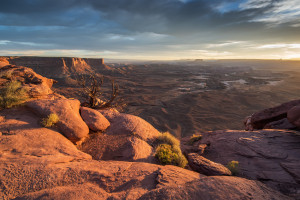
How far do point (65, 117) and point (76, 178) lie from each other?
9.25ft

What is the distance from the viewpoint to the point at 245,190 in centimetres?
348

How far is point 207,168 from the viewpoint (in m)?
4.85

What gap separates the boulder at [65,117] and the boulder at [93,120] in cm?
28

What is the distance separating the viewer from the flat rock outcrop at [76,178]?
2.86 metres

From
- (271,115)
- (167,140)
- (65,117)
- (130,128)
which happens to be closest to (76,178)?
(65,117)

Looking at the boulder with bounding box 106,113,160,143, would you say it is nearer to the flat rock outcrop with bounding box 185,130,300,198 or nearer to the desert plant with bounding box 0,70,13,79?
the flat rock outcrop with bounding box 185,130,300,198

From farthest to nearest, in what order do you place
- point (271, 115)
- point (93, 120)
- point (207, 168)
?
point (271, 115), point (93, 120), point (207, 168)

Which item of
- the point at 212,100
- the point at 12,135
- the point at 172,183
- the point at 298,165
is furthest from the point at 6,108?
the point at 212,100

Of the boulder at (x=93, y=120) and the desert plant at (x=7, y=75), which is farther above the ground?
the desert plant at (x=7, y=75)

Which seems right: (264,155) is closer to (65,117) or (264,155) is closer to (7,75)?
(65,117)

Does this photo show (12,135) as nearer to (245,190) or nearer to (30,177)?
(30,177)

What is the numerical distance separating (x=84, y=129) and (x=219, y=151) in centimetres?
640

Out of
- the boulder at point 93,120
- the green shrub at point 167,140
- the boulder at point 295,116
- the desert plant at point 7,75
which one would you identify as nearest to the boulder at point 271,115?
the boulder at point 295,116

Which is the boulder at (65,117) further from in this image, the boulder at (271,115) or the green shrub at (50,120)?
the boulder at (271,115)
